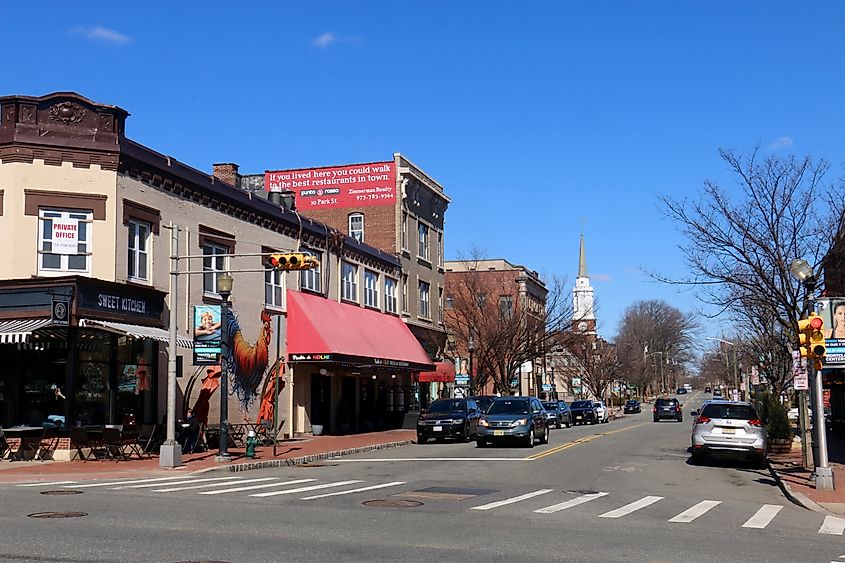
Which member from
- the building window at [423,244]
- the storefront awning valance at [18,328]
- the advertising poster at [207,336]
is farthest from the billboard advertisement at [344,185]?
the storefront awning valance at [18,328]

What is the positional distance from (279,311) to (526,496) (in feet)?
62.2

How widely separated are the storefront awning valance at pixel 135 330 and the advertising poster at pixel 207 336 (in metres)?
0.73

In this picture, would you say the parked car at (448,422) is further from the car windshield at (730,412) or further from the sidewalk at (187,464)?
the car windshield at (730,412)

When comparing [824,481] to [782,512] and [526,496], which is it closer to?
[782,512]

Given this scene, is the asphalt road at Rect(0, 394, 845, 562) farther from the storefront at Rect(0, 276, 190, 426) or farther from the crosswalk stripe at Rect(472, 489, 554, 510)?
the storefront at Rect(0, 276, 190, 426)

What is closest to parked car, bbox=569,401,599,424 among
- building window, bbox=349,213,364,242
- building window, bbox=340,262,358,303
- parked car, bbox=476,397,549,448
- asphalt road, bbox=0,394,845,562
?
building window, bbox=349,213,364,242

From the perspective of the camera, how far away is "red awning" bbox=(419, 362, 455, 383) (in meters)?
48.2

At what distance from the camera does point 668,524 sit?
43.0 feet

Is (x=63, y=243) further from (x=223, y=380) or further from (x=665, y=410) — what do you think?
(x=665, y=410)

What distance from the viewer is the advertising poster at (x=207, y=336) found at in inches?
915

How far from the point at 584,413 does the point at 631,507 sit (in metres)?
43.7

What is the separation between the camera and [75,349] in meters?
23.4

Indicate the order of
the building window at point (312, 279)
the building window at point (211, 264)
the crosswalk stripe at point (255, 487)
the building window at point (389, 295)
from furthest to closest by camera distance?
the building window at point (389, 295) < the building window at point (312, 279) < the building window at point (211, 264) < the crosswalk stripe at point (255, 487)

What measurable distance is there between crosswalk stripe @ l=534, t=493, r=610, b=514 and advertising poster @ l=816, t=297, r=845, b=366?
24.1 ft
